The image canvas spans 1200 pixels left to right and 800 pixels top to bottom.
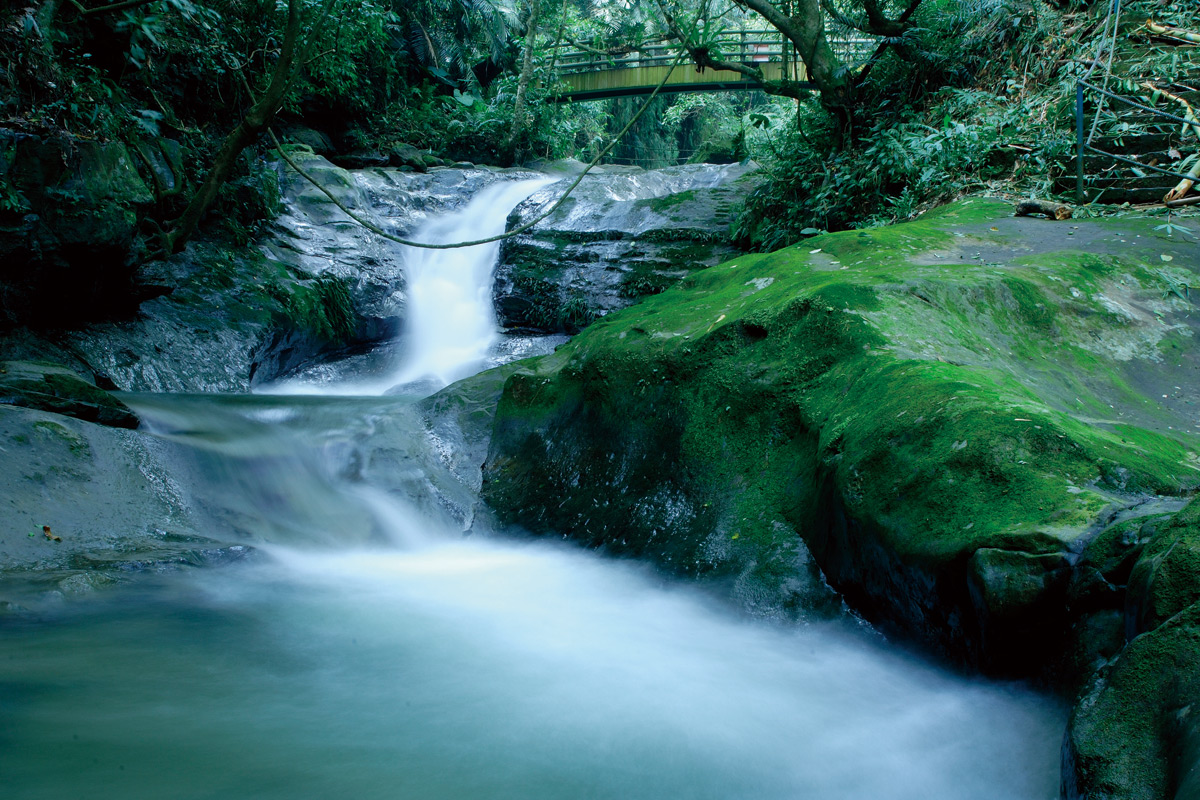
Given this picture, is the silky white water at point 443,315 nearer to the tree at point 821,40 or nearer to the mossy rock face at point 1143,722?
the tree at point 821,40

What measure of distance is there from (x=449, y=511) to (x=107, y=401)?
2.34 m

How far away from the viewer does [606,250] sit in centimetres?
934

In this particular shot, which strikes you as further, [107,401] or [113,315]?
[113,315]

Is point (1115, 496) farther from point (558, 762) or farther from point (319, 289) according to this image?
point (319, 289)

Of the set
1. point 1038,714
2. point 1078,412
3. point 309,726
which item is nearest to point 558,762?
point 309,726

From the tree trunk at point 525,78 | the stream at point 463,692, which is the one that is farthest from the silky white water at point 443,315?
the tree trunk at point 525,78

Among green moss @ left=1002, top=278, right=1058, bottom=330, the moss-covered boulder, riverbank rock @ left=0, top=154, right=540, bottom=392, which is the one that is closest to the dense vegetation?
riverbank rock @ left=0, top=154, right=540, bottom=392

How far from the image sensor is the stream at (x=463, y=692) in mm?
2166

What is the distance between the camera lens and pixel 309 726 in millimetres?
2449

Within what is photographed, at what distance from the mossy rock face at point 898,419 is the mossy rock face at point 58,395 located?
2.49 metres

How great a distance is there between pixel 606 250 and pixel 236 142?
4388 mm

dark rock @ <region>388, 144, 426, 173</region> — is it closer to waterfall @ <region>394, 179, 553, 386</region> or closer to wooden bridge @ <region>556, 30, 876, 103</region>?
waterfall @ <region>394, 179, 553, 386</region>

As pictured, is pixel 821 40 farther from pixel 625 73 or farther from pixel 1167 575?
pixel 625 73

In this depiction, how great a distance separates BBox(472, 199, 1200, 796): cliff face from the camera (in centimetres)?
228
